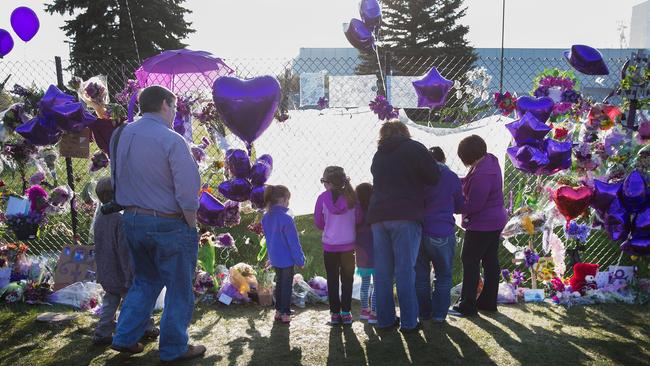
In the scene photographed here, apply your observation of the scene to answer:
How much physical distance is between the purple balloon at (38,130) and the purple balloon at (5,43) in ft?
2.43

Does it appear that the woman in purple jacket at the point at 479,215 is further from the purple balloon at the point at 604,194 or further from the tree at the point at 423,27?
the tree at the point at 423,27

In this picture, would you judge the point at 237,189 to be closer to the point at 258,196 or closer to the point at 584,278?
the point at 258,196

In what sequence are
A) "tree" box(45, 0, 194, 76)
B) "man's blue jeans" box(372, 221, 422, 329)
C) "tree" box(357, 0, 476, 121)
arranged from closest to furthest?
"man's blue jeans" box(372, 221, 422, 329), "tree" box(45, 0, 194, 76), "tree" box(357, 0, 476, 121)

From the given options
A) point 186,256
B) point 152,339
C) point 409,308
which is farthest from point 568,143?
point 152,339

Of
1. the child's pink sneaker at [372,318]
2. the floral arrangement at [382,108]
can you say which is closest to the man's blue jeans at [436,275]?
the child's pink sneaker at [372,318]

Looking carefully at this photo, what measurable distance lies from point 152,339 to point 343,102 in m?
2.63

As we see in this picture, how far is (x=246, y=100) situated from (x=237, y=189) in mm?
689

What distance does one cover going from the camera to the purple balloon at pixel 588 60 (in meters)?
4.61

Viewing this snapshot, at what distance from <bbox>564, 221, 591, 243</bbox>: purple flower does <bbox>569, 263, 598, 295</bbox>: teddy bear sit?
0.22 metres

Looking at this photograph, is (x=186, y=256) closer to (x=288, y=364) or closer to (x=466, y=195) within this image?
(x=288, y=364)

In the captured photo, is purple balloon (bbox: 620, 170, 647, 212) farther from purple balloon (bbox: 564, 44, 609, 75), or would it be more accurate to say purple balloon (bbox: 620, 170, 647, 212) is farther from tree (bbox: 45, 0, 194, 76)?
tree (bbox: 45, 0, 194, 76)

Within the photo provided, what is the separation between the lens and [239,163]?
4387 mm

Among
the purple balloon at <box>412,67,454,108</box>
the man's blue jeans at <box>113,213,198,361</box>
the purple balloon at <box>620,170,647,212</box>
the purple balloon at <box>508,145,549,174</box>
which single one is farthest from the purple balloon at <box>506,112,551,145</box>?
the man's blue jeans at <box>113,213,198,361</box>

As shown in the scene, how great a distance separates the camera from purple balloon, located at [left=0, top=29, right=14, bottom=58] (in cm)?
473
